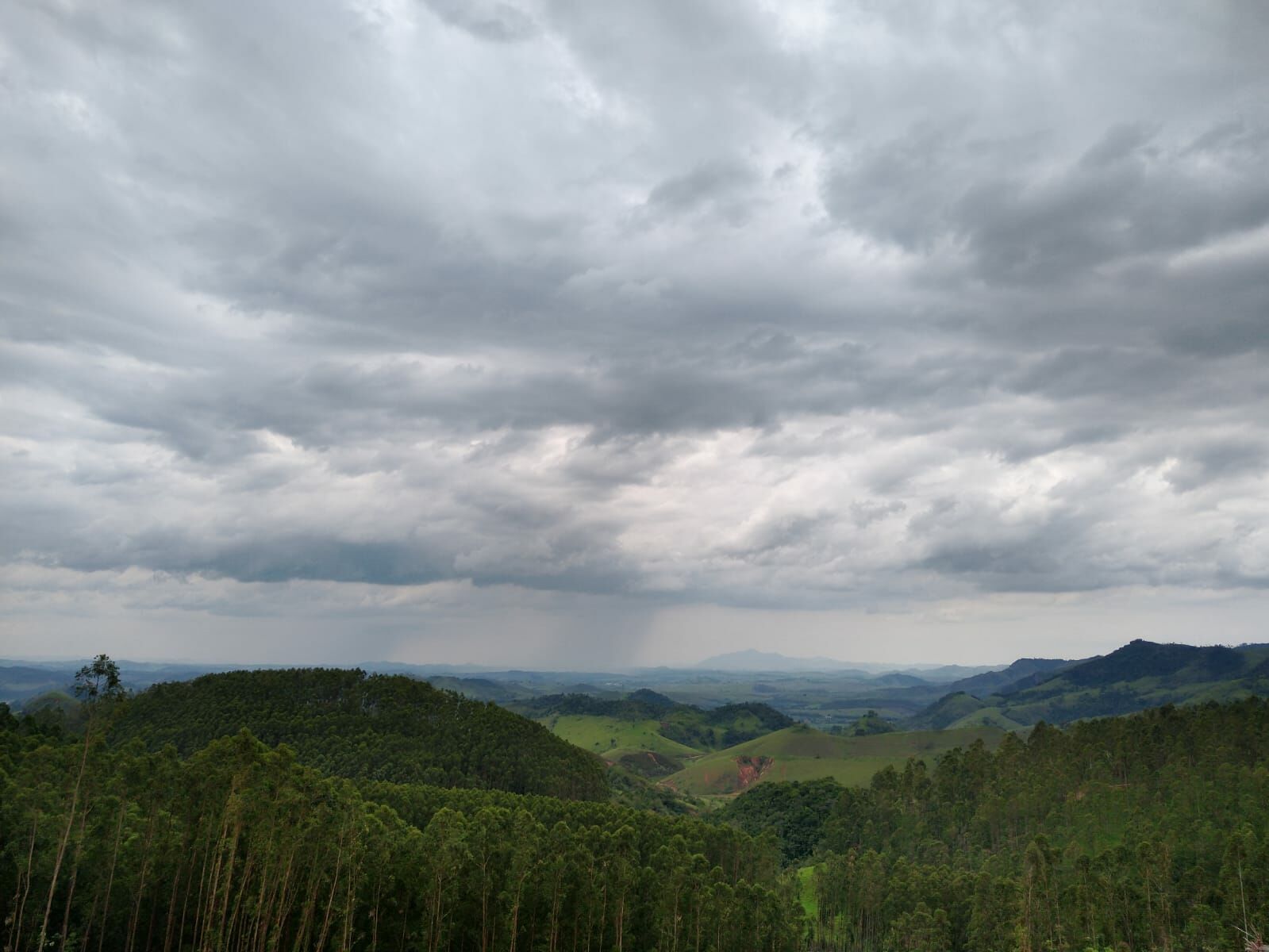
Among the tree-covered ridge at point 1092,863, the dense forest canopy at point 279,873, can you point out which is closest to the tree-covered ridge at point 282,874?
the dense forest canopy at point 279,873

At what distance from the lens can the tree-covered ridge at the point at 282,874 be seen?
233 ft

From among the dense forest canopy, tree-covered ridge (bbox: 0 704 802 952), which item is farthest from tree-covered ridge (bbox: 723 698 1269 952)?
tree-covered ridge (bbox: 0 704 802 952)

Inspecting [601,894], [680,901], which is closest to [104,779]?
[601,894]

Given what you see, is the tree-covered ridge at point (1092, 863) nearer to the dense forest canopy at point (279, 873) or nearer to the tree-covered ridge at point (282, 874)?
the dense forest canopy at point (279, 873)

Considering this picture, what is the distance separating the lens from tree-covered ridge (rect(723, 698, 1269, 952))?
376 ft

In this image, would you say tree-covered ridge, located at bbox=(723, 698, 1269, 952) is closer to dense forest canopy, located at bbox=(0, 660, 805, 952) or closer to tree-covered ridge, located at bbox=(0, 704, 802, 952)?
dense forest canopy, located at bbox=(0, 660, 805, 952)

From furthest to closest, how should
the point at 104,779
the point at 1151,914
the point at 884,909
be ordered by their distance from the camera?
the point at 884,909 → the point at 1151,914 → the point at 104,779

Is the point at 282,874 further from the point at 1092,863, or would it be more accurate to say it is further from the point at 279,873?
the point at 1092,863

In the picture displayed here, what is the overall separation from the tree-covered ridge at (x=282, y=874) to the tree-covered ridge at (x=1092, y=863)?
42.8 m

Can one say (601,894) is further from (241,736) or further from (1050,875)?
(1050,875)

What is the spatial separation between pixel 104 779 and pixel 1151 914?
13560 centimetres

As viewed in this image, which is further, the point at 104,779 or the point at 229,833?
the point at 104,779

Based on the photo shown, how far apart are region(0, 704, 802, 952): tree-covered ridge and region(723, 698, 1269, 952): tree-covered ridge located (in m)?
42.8

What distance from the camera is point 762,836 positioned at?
145 meters
